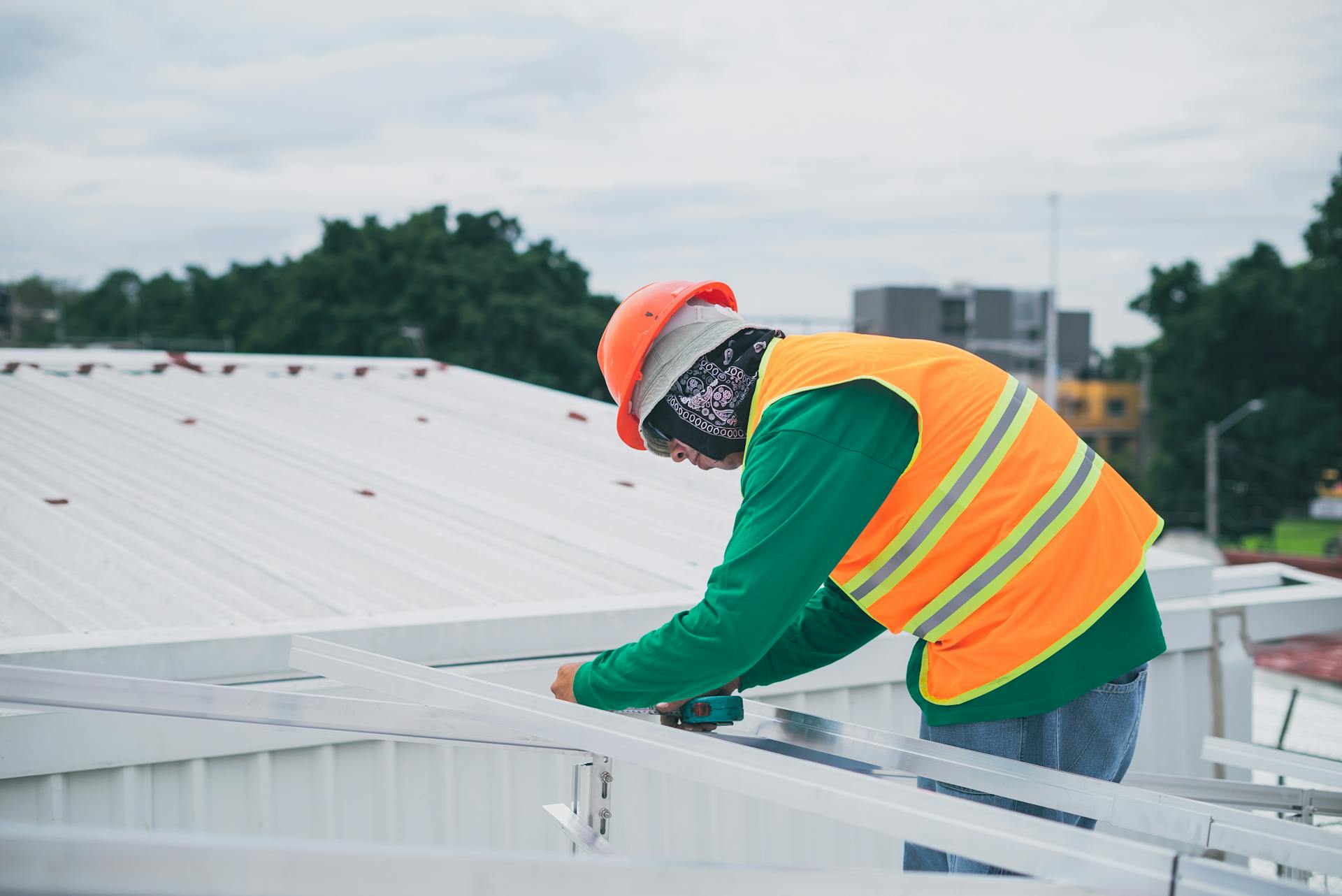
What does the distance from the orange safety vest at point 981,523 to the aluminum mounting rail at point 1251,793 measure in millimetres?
812

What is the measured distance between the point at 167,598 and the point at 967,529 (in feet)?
9.67

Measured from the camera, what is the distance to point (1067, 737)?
87.4 inches

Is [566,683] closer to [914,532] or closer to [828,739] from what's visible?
[828,739]

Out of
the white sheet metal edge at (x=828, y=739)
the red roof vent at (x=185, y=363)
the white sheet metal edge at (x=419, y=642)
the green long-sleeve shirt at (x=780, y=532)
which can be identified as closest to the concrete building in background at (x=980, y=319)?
the red roof vent at (x=185, y=363)

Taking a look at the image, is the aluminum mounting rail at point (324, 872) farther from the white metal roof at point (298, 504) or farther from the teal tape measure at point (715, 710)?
the white metal roof at point (298, 504)

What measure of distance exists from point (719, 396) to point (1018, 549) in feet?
2.08

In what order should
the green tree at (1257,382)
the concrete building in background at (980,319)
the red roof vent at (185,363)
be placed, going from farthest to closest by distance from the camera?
the concrete building in background at (980,319) < the green tree at (1257,382) < the red roof vent at (185,363)

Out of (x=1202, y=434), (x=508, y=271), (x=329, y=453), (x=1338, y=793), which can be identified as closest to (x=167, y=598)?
(x=329, y=453)

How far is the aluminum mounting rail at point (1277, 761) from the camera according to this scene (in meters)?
2.34

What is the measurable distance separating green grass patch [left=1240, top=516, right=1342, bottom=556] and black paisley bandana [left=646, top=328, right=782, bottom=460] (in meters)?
41.3

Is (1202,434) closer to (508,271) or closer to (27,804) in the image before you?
(508,271)

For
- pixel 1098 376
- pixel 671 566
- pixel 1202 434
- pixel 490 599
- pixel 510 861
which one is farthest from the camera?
pixel 1098 376

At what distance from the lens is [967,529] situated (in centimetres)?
203

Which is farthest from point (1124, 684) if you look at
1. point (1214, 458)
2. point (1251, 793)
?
point (1214, 458)
